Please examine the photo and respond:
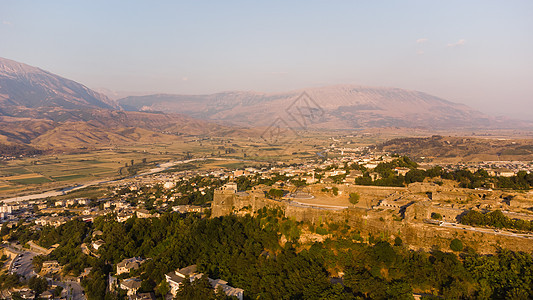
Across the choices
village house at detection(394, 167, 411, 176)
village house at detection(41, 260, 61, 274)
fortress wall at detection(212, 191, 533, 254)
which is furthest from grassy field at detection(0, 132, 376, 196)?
fortress wall at detection(212, 191, 533, 254)

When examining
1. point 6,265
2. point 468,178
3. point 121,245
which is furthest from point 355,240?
point 6,265

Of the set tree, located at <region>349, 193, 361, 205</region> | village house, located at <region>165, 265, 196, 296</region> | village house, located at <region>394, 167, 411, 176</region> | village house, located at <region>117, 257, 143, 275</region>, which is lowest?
village house, located at <region>117, 257, 143, 275</region>

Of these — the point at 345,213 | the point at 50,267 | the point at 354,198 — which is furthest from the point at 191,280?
the point at 50,267

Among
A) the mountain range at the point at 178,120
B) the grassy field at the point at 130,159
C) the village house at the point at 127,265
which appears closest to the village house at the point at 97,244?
the village house at the point at 127,265

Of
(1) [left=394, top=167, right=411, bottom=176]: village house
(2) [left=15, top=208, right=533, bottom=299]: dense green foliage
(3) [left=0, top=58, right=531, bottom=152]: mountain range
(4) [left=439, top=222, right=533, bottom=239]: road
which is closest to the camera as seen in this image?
(2) [left=15, top=208, right=533, bottom=299]: dense green foliage

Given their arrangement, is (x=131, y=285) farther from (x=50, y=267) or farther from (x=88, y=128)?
(x=88, y=128)

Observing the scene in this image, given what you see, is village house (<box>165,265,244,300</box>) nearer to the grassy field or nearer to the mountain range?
the grassy field
